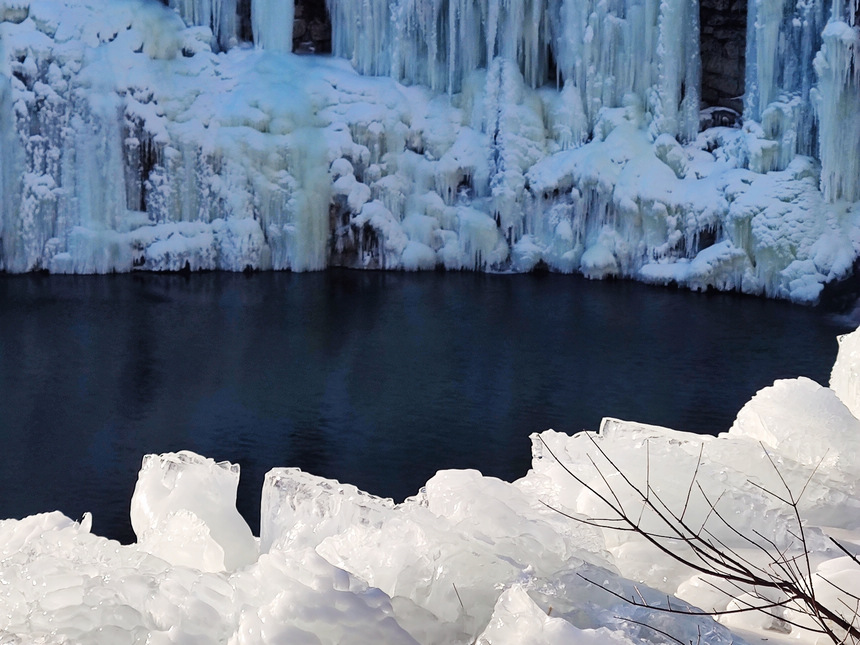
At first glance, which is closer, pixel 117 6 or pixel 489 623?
pixel 489 623

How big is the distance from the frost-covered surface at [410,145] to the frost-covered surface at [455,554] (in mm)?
12646

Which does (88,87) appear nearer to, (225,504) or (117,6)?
(117,6)

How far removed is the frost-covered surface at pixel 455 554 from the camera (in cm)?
259

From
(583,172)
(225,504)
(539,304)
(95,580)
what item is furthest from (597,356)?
(95,580)

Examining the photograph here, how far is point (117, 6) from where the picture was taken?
18.1m

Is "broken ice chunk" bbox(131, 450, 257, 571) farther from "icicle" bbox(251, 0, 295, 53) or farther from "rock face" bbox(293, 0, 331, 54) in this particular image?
"rock face" bbox(293, 0, 331, 54)

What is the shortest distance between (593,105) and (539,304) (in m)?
4.68

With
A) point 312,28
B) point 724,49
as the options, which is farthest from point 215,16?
point 724,49

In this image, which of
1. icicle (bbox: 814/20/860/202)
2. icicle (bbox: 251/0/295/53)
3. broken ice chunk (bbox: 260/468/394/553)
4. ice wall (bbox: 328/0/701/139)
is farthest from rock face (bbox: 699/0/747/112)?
broken ice chunk (bbox: 260/468/394/553)

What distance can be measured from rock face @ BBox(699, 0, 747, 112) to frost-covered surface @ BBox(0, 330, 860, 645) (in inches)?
581

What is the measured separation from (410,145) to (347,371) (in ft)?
25.9

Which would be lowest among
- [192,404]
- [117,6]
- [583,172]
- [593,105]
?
[192,404]

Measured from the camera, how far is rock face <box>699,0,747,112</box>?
1786cm

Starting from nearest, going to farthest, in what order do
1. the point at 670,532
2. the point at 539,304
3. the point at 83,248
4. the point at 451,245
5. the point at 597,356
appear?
the point at 670,532
the point at 597,356
the point at 539,304
the point at 83,248
the point at 451,245
